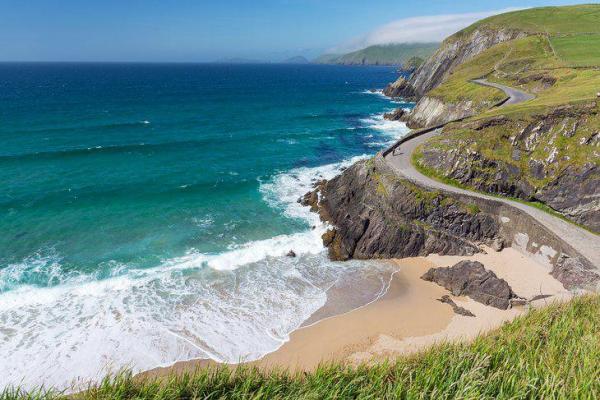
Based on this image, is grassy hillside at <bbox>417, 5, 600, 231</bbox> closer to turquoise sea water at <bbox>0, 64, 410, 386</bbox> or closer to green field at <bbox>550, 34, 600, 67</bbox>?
green field at <bbox>550, 34, 600, 67</bbox>

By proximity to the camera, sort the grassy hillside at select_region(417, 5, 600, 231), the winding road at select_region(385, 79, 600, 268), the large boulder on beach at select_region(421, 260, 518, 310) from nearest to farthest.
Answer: the large boulder on beach at select_region(421, 260, 518, 310) → the winding road at select_region(385, 79, 600, 268) → the grassy hillside at select_region(417, 5, 600, 231)

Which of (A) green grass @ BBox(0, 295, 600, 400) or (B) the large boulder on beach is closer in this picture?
(A) green grass @ BBox(0, 295, 600, 400)

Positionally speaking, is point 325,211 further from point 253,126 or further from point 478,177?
point 253,126

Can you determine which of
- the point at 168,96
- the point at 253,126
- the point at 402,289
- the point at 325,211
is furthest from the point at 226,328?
the point at 168,96

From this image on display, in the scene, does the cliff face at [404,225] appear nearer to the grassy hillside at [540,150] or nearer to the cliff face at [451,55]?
the grassy hillside at [540,150]

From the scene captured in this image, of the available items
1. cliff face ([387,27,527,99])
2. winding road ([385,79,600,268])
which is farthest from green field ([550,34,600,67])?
winding road ([385,79,600,268])

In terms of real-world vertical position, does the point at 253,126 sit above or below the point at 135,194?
above
